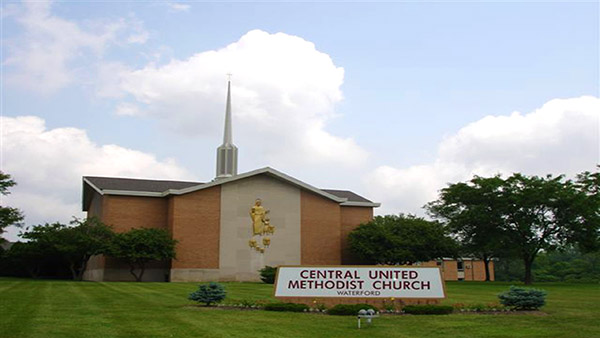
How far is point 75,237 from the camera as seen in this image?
45781 mm

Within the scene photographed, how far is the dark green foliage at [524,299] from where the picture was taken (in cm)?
1898

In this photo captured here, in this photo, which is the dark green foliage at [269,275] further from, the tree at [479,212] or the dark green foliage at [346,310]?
the dark green foliage at [346,310]

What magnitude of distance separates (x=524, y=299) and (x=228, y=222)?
34301mm

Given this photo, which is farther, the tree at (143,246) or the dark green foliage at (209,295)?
the tree at (143,246)

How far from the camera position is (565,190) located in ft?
147

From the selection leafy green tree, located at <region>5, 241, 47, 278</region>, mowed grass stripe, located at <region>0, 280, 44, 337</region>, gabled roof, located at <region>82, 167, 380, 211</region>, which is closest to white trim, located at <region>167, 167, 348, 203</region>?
gabled roof, located at <region>82, 167, 380, 211</region>

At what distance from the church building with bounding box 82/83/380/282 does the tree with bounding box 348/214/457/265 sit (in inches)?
98.2

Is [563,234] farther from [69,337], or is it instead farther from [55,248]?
[69,337]

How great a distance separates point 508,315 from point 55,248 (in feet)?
123

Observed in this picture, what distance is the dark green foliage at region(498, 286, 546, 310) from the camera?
Result: 19.0 metres

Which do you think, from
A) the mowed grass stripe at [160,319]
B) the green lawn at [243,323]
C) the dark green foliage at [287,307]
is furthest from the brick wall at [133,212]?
the dark green foliage at [287,307]

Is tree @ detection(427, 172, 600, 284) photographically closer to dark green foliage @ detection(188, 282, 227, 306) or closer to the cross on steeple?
the cross on steeple

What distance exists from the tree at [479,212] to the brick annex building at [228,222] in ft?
35.4

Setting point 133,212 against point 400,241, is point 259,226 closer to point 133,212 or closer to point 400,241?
point 133,212
